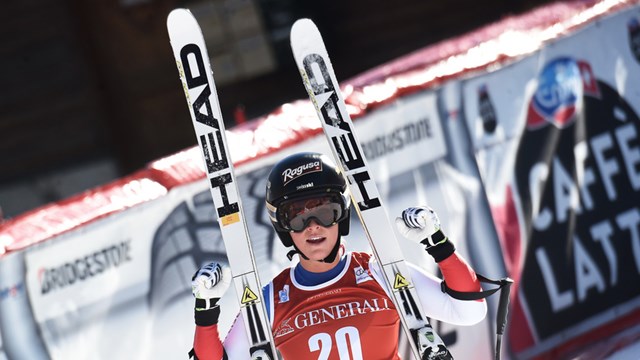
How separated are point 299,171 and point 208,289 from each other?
0.56 m

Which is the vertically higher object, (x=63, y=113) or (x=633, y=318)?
(x=63, y=113)

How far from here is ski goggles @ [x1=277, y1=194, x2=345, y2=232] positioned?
13.4 ft

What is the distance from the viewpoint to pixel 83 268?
207 inches

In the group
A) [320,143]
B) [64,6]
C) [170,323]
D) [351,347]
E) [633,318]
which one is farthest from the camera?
[64,6]

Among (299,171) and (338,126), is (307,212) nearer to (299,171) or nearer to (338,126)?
(299,171)

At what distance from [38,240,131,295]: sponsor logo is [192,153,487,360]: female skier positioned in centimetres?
126

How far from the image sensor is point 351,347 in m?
4.07

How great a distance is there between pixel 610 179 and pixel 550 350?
1.19 m

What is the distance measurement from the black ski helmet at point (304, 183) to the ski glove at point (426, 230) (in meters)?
0.27

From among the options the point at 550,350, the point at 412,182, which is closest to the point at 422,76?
the point at 412,182

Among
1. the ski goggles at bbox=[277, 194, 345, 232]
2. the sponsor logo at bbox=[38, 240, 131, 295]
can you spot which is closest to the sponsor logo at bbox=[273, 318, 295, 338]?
the ski goggles at bbox=[277, 194, 345, 232]

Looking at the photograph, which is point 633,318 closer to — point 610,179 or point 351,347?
point 610,179

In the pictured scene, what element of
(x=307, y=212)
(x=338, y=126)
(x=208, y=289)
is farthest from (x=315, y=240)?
(x=338, y=126)

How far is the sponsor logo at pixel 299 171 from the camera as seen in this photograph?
13.5 feet
